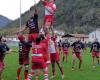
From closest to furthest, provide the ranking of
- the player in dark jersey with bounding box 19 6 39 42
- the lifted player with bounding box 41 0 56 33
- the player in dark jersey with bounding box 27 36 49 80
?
the player in dark jersey with bounding box 27 36 49 80 < the player in dark jersey with bounding box 19 6 39 42 < the lifted player with bounding box 41 0 56 33

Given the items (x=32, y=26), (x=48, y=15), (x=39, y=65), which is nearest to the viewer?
(x=39, y=65)

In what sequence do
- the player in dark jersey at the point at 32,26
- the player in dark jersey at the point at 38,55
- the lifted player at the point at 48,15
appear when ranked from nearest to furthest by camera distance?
the player in dark jersey at the point at 38,55 → the player in dark jersey at the point at 32,26 → the lifted player at the point at 48,15

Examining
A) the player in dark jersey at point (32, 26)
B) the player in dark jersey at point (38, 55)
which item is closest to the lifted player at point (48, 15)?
the player in dark jersey at point (32, 26)

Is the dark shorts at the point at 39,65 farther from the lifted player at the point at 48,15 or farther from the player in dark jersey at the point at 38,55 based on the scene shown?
the lifted player at the point at 48,15

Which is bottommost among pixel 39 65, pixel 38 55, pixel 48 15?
pixel 39 65

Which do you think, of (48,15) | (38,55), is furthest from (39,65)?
(48,15)

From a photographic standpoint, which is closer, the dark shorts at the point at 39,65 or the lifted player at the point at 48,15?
the dark shorts at the point at 39,65

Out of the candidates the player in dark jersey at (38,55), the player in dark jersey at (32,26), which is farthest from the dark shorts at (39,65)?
the player in dark jersey at (32,26)

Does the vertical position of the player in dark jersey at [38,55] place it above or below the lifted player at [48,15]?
below

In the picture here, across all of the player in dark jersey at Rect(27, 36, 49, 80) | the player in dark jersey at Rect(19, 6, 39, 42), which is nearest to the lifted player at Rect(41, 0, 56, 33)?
the player in dark jersey at Rect(19, 6, 39, 42)

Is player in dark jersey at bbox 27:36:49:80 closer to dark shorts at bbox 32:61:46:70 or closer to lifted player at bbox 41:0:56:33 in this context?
dark shorts at bbox 32:61:46:70

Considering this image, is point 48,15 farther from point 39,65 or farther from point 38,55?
point 39,65

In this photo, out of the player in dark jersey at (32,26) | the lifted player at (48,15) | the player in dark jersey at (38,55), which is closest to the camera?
the player in dark jersey at (38,55)

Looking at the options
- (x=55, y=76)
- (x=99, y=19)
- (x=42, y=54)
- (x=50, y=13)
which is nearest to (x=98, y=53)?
(x=55, y=76)
